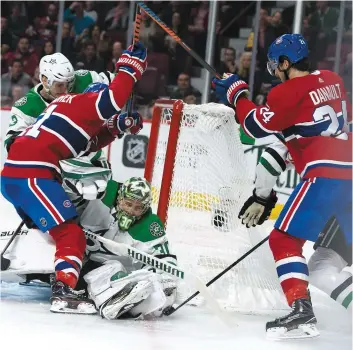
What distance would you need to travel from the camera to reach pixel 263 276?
384 cm

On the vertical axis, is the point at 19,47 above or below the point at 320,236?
above

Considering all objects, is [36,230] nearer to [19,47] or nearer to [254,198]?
[254,198]

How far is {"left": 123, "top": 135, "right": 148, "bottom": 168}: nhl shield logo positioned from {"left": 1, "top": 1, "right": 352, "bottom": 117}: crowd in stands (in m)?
0.40

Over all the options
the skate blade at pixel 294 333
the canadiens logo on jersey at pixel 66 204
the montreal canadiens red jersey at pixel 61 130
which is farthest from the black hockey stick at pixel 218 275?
the montreal canadiens red jersey at pixel 61 130

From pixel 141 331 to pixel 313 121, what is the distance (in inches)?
37.5

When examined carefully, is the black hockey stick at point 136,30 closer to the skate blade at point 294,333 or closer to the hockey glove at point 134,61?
the hockey glove at point 134,61

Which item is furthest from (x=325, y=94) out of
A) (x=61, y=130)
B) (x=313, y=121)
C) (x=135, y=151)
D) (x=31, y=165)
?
(x=135, y=151)

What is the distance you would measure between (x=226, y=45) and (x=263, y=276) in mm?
3301

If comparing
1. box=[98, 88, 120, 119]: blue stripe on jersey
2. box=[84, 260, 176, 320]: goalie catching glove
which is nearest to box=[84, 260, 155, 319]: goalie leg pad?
box=[84, 260, 176, 320]: goalie catching glove

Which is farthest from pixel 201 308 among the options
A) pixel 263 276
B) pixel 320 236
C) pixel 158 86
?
pixel 158 86

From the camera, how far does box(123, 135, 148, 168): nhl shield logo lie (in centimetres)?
643

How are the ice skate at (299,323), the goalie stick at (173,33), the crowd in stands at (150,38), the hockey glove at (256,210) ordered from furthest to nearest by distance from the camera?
the crowd in stands at (150,38) → the goalie stick at (173,33) → the hockey glove at (256,210) → the ice skate at (299,323)

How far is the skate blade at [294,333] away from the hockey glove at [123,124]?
111 cm

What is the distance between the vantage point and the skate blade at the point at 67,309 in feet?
11.0
